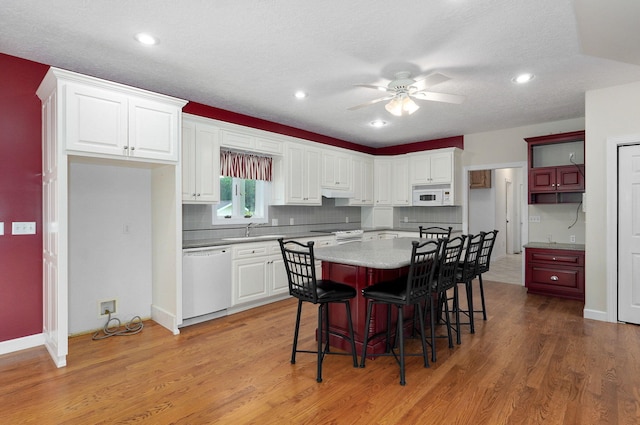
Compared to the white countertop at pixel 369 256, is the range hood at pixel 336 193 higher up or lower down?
higher up

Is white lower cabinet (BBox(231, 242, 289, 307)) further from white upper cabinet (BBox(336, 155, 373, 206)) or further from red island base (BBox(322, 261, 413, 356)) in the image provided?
white upper cabinet (BBox(336, 155, 373, 206))

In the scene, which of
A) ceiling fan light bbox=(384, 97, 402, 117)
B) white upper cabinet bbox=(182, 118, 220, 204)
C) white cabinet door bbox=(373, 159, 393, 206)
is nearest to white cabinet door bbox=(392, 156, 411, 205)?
white cabinet door bbox=(373, 159, 393, 206)

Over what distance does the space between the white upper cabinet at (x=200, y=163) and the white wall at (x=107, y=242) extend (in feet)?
1.53

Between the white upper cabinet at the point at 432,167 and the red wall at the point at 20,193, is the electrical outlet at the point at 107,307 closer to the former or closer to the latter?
the red wall at the point at 20,193

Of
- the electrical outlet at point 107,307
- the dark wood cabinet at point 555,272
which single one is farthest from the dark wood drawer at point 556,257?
the electrical outlet at point 107,307

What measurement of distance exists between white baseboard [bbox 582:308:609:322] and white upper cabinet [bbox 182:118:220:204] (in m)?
4.45

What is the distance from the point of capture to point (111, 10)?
227 centimetres

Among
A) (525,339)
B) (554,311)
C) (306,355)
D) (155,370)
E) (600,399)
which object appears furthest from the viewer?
(554,311)

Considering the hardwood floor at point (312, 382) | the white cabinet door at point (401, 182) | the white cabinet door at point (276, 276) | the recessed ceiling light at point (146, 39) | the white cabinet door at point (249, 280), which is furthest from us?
the white cabinet door at point (401, 182)

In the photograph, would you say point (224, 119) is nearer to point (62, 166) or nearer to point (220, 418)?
point (62, 166)

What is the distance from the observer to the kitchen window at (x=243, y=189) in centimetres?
453

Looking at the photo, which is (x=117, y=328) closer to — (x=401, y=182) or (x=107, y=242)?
(x=107, y=242)

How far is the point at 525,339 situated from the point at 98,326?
4222 mm

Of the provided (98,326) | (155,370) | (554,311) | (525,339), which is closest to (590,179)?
(554,311)
